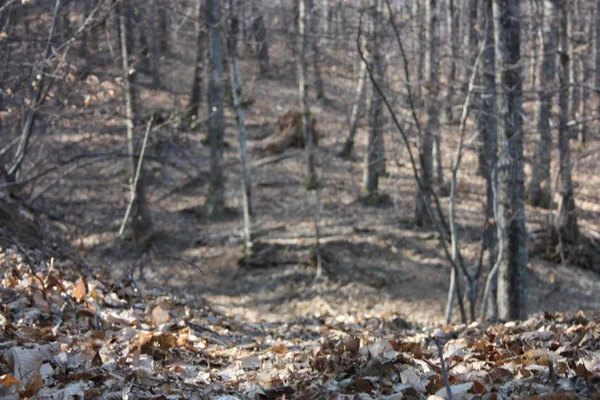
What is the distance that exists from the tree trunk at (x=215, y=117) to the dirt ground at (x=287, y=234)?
1.96ft

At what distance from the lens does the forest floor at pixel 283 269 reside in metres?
4.00

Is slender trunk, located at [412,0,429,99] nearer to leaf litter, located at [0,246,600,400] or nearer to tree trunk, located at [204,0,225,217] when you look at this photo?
tree trunk, located at [204,0,225,217]

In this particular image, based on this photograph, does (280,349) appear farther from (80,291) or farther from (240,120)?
(240,120)

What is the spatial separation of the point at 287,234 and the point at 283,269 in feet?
4.41

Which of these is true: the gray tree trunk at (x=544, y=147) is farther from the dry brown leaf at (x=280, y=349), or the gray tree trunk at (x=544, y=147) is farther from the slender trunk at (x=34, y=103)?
the dry brown leaf at (x=280, y=349)

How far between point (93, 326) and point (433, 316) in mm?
8256

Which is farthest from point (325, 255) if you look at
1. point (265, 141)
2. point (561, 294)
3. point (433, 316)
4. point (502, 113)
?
point (265, 141)

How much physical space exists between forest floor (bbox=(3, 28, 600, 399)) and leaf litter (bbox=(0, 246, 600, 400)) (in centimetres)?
2

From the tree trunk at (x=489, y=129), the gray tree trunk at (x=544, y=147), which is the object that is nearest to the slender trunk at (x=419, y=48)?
the tree trunk at (x=489, y=129)

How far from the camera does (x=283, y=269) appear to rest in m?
14.0

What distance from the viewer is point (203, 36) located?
67.5 ft

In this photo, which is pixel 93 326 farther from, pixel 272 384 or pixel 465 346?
pixel 465 346

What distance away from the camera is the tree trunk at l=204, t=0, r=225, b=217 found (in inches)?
584

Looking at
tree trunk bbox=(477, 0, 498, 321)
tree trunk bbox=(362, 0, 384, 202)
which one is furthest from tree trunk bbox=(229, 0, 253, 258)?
tree trunk bbox=(477, 0, 498, 321)
